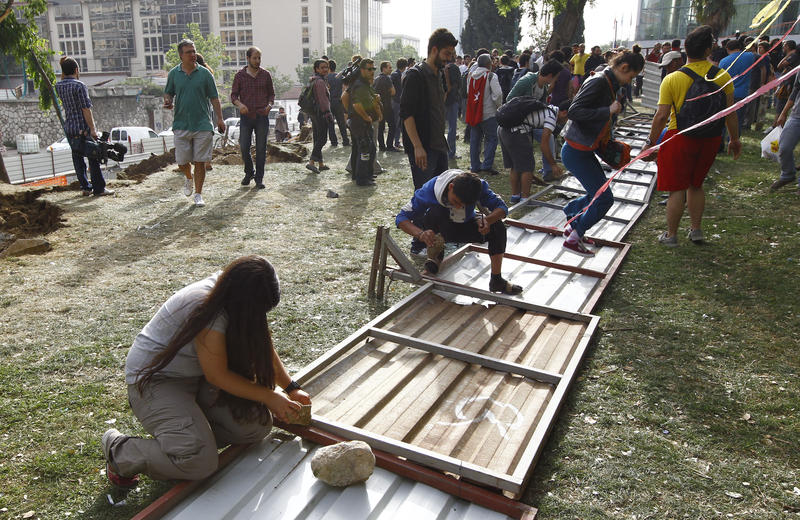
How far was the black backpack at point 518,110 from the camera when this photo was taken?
6887mm

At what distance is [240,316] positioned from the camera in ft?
7.74

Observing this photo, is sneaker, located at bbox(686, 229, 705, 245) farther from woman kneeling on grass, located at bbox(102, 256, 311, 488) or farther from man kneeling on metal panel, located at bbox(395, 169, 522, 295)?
woman kneeling on grass, located at bbox(102, 256, 311, 488)

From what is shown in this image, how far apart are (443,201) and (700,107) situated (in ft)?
8.83

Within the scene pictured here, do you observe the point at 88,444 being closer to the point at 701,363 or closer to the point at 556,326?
the point at 556,326

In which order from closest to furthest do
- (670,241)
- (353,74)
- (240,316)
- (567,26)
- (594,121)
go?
(240,316), (594,121), (670,241), (353,74), (567,26)

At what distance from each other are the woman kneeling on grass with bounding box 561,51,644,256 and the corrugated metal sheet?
3.69 meters

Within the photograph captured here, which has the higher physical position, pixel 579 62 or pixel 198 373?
pixel 579 62

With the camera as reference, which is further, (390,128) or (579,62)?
(579,62)

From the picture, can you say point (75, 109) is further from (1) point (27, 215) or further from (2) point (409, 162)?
(2) point (409, 162)

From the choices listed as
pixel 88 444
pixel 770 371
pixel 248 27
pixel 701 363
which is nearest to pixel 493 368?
pixel 701 363

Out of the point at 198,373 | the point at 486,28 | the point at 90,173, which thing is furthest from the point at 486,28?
the point at 198,373

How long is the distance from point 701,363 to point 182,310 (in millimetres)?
3119

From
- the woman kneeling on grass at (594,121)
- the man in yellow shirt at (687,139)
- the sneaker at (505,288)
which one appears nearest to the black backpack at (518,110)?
the woman kneeling on grass at (594,121)

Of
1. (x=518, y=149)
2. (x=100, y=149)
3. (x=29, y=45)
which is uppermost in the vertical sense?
(x=29, y=45)
